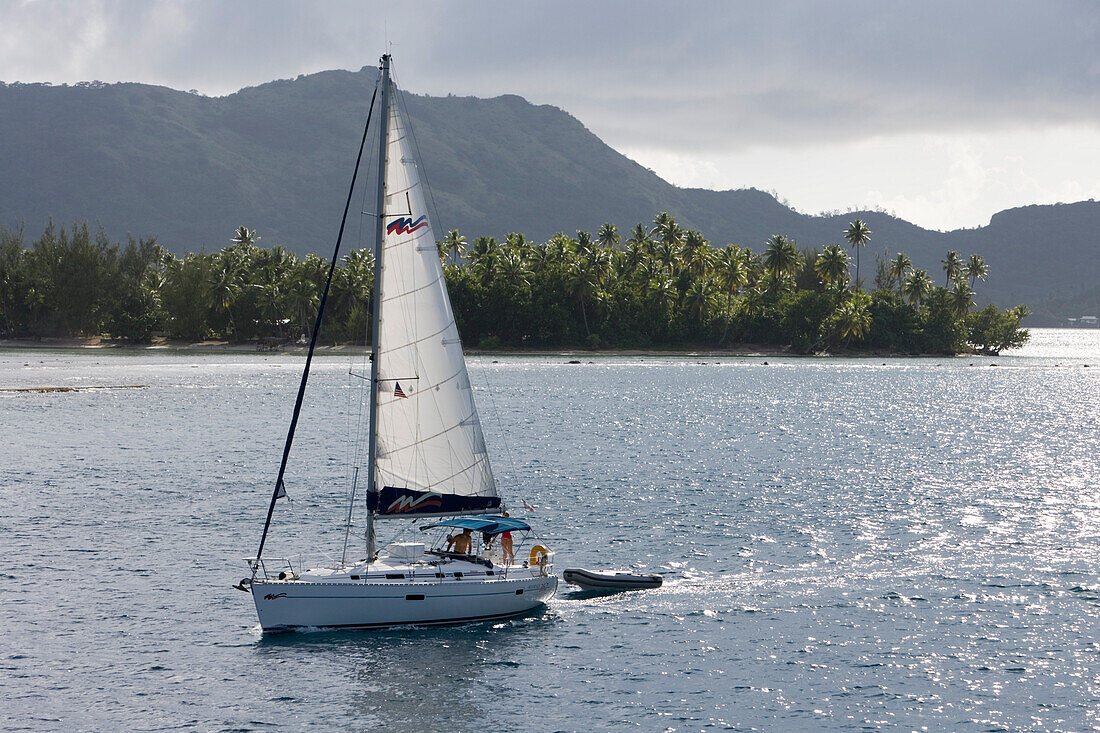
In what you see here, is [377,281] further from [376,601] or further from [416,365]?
[376,601]

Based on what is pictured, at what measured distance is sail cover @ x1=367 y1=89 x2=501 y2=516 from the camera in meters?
30.9

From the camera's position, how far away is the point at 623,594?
37.5 m

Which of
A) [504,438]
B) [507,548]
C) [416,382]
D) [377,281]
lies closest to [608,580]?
[507,548]

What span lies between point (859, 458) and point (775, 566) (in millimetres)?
38327

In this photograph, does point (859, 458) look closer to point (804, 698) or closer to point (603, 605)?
point (603, 605)

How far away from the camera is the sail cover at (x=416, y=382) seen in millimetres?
30922

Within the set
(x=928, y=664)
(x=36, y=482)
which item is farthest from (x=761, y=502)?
(x=36, y=482)

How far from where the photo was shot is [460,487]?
109ft

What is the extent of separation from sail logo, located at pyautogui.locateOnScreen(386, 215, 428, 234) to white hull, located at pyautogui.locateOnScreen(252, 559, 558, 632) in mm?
10291

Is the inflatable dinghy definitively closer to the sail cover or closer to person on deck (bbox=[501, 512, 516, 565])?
person on deck (bbox=[501, 512, 516, 565])

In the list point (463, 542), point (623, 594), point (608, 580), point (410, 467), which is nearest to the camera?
point (410, 467)

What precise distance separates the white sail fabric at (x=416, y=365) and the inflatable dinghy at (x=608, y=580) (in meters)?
6.54

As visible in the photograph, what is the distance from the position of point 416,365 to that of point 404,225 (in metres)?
4.18

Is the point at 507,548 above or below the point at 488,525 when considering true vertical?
below
